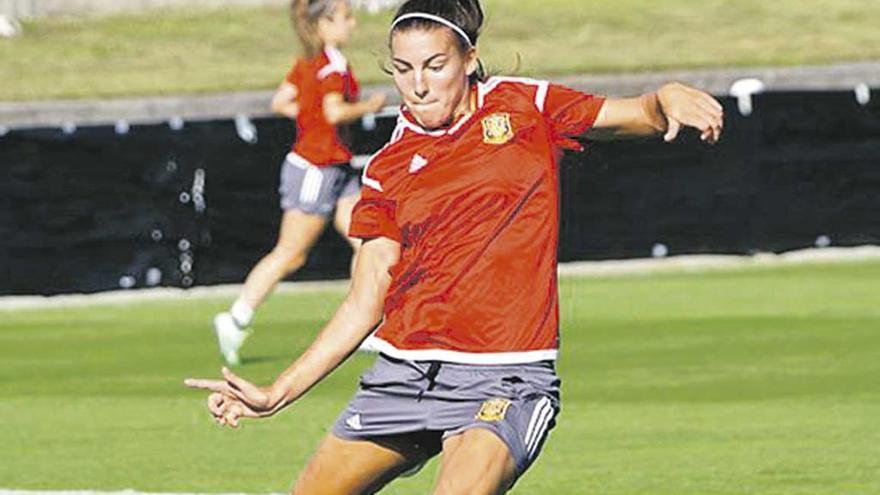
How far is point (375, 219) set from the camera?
21.3 ft

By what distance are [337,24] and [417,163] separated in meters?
7.65

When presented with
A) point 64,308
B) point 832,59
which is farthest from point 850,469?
point 832,59

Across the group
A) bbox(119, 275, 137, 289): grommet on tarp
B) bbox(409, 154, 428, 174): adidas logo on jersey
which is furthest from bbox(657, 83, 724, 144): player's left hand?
bbox(119, 275, 137, 289): grommet on tarp

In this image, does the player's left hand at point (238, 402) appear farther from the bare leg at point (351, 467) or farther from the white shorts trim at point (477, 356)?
the white shorts trim at point (477, 356)

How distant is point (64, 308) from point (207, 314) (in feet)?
5.22

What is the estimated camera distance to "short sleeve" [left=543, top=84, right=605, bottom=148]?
21.4 ft

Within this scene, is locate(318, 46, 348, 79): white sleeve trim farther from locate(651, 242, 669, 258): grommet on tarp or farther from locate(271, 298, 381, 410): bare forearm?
locate(271, 298, 381, 410): bare forearm

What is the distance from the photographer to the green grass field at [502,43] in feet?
102

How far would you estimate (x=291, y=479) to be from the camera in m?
9.87

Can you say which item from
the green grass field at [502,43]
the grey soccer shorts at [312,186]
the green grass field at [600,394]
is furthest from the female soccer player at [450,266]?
the green grass field at [502,43]

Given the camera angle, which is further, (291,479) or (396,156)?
(291,479)

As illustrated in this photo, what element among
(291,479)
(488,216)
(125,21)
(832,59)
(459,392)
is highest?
(125,21)

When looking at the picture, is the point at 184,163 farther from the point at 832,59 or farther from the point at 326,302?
the point at 832,59

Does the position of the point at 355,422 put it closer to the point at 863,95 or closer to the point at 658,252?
the point at 658,252
